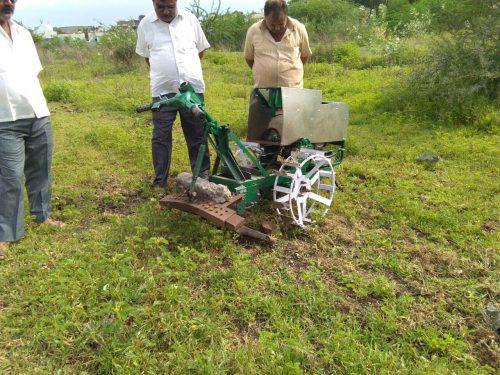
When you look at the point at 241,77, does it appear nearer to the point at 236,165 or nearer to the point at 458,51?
Result: the point at 458,51

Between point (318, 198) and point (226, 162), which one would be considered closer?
point (226, 162)

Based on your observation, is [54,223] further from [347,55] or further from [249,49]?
[347,55]

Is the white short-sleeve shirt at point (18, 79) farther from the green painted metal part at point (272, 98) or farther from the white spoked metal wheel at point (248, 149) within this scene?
the green painted metal part at point (272, 98)

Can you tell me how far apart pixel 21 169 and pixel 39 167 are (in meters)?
0.29

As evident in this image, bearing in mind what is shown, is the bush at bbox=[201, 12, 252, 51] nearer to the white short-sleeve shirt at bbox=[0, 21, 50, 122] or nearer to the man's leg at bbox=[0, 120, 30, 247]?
the white short-sleeve shirt at bbox=[0, 21, 50, 122]

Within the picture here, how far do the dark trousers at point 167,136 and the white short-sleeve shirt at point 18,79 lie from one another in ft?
3.74

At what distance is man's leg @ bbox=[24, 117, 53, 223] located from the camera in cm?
361

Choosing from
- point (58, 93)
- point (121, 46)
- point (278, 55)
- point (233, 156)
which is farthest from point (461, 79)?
point (121, 46)

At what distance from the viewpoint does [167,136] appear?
4398 millimetres

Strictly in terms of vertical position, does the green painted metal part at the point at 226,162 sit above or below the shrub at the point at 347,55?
below

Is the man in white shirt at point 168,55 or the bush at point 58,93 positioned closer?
the man in white shirt at point 168,55

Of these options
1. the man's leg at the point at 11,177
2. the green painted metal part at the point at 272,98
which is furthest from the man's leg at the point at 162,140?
the man's leg at the point at 11,177

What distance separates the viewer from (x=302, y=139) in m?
4.08

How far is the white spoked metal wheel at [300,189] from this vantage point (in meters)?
3.78
